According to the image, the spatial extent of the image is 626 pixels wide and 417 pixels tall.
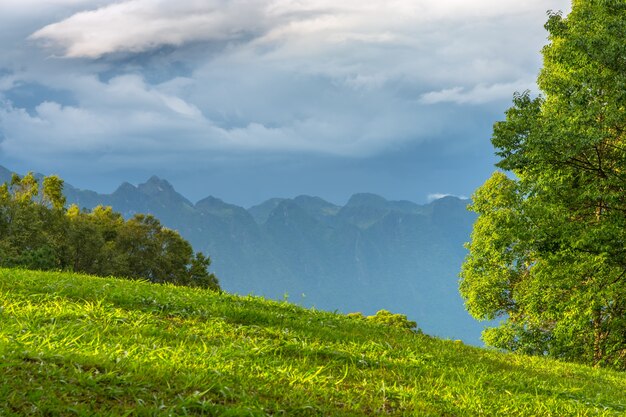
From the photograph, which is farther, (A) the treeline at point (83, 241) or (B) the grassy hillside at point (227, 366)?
(A) the treeline at point (83, 241)

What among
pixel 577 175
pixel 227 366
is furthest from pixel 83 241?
pixel 227 366

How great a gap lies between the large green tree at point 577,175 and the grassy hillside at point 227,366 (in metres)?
8.94


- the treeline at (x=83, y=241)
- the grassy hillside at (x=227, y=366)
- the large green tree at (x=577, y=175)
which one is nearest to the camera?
the grassy hillside at (x=227, y=366)

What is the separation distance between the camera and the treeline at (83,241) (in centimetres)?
5500

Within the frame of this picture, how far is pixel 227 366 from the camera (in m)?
7.67

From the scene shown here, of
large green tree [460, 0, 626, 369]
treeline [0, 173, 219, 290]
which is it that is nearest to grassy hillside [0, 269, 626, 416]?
large green tree [460, 0, 626, 369]

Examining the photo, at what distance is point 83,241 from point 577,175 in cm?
5260

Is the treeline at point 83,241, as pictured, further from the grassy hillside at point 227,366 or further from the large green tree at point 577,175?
the grassy hillside at point 227,366

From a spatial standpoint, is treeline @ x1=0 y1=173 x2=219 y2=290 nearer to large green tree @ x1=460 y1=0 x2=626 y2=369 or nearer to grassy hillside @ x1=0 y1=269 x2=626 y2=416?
large green tree @ x1=460 y1=0 x2=626 y2=369

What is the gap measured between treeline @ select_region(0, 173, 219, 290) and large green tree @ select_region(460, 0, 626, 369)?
3581cm

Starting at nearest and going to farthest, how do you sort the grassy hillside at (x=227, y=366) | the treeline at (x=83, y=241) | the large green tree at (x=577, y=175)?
the grassy hillside at (x=227, y=366) → the large green tree at (x=577, y=175) → the treeline at (x=83, y=241)

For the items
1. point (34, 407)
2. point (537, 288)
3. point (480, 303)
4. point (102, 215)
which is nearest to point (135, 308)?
point (34, 407)

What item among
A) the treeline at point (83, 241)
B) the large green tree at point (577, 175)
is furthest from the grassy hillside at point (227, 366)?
the treeline at point (83, 241)

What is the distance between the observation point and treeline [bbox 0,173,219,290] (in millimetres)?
55000
